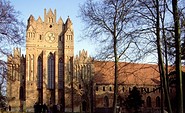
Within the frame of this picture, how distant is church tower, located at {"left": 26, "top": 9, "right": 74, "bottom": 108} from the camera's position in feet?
219

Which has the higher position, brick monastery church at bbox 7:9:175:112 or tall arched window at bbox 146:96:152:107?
brick monastery church at bbox 7:9:175:112

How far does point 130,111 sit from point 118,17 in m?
40.3

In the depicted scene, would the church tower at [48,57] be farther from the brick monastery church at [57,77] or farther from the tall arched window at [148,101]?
the tall arched window at [148,101]

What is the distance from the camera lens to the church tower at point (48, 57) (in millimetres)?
66812

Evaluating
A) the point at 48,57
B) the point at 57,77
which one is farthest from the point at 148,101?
the point at 48,57

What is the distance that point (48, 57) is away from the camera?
6988 centimetres

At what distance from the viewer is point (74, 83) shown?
68.2 metres

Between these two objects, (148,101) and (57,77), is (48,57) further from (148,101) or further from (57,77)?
(148,101)

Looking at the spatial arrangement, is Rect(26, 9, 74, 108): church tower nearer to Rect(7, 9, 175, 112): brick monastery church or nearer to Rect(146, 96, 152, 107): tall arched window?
Rect(7, 9, 175, 112): brick monastery church

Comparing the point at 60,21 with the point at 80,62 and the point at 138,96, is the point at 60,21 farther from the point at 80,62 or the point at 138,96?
the point at 138,96

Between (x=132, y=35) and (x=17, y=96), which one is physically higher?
(x=132, y=35)

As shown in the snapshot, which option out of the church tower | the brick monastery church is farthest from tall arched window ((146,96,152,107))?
the church tower

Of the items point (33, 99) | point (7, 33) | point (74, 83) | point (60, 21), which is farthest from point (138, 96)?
point (7, 33)

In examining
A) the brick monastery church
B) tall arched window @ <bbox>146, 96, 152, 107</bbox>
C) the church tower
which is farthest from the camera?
tall arched window @ <bbox>146, 96, 152, 107</bbox>
